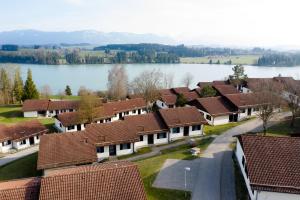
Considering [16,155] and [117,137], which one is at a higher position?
[117,137]

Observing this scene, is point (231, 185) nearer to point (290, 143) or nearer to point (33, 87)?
point (290, 143)

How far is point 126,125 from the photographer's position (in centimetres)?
3669

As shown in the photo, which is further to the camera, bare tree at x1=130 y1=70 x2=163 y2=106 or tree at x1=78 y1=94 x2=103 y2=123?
bare tree at x1=130 y1=70 x2=163 y2=106

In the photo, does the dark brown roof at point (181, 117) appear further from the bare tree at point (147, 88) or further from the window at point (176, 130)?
the bare tree at point (147, 88)

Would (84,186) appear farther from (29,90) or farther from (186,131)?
(29,90)

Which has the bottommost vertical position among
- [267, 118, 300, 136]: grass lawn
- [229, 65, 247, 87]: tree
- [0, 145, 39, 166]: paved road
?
[0, 145, 39, 166]: paved road

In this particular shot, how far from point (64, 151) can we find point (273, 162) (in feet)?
62.5

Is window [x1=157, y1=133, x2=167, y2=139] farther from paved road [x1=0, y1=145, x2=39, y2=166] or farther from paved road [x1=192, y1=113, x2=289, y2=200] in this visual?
paved road [x1=0, y1=145, x2=39, y2=166]

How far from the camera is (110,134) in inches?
1374

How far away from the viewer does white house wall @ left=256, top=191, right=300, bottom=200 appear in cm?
1947

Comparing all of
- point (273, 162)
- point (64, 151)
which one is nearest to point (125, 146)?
point (64, 151)

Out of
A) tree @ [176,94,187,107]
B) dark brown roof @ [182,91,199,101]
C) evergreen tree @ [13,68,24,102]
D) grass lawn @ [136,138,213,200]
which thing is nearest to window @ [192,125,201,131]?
grass lawn @ [136,138,213,200]

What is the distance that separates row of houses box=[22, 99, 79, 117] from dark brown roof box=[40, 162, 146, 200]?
1596 inches

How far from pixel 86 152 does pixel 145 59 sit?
172785 millimetres
